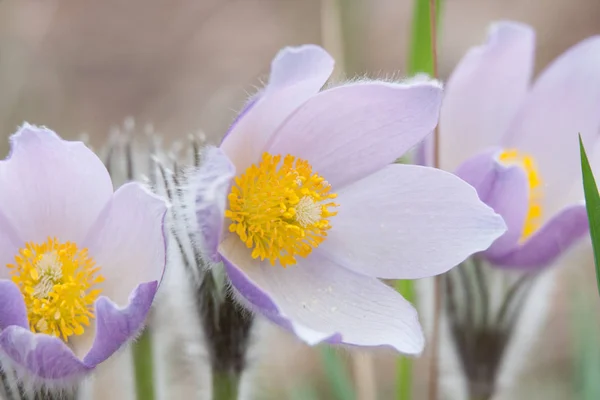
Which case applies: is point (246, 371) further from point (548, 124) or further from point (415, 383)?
point (415, 383)

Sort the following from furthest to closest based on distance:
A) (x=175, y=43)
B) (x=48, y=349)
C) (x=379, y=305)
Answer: (x=175, y=43)
(x=379, y=305)
(x=48, y=349)

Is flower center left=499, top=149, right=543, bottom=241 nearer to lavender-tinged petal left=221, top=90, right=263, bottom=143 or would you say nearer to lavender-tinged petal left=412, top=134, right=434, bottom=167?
lavender-tinged petal left=412, top=134, right=434, bottom=167

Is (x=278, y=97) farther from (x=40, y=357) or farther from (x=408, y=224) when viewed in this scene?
(x=40, y=357)

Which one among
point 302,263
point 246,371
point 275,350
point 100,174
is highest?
point 100,174

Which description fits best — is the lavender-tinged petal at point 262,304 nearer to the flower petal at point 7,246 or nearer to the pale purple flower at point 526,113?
the flower petal at point 7,246

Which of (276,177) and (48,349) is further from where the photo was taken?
(276,177)

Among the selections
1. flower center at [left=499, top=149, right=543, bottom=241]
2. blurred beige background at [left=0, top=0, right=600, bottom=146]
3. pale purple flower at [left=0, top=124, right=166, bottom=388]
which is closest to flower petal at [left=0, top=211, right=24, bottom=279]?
pale purple flower at [left=0, top=124, right=166, bottom=388]

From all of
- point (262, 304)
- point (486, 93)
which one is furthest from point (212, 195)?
point (486, 93)

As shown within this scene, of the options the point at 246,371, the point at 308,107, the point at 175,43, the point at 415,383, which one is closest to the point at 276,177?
the point at 308,107
